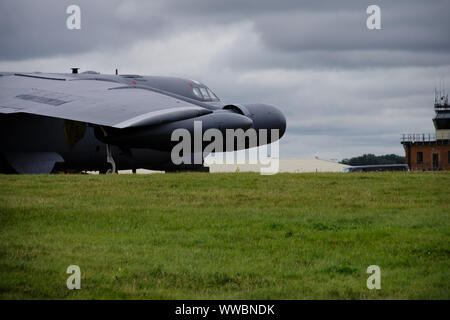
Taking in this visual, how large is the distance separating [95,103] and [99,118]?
1875 mm

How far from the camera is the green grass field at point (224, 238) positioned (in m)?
9.83

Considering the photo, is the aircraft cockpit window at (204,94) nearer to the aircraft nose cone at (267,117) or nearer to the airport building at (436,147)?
the aircraft nose cone at (267,117)

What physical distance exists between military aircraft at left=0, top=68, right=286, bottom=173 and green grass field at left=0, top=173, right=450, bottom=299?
6.68 ft

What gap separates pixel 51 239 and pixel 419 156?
247ft

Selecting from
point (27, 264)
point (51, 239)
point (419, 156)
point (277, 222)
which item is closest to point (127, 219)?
point (51, 239)

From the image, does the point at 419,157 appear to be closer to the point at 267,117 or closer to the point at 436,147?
the point at 436,147

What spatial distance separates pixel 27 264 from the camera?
35.3ft

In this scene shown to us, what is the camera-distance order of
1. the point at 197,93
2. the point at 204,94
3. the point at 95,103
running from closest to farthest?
the point at 95,103 → the point at 197,93 → the point at 204,94

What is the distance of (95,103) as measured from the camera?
21.1 m

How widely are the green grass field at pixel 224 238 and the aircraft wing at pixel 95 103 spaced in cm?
214

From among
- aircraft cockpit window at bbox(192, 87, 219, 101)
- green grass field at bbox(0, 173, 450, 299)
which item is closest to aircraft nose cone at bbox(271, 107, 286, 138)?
aircraft cockpit window at bbox(192, 87, 219, 101)
